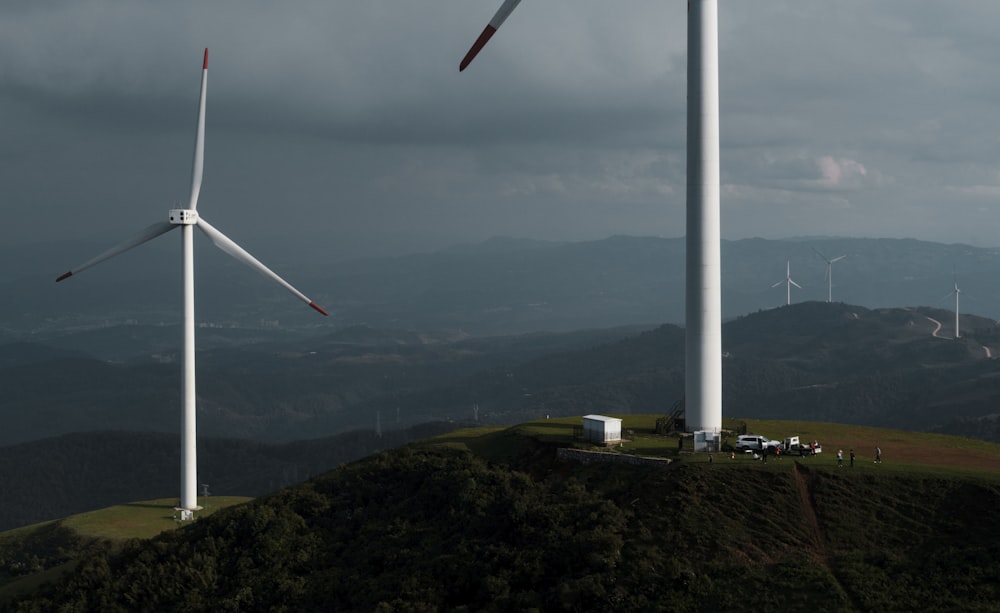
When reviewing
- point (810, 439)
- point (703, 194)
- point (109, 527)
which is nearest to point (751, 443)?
point (810, 439)

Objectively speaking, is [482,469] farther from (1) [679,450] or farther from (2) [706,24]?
(2) [706,24]

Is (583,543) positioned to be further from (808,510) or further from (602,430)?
→ (602,430)

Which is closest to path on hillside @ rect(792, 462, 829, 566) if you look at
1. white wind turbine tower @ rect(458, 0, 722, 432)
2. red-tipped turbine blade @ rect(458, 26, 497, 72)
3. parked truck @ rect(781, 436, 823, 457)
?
parked truck @ rect(781, 436, 823, 457)

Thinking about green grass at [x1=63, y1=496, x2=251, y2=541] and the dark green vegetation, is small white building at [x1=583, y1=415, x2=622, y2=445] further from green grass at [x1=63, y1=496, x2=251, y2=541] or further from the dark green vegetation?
green grass at [x1=63, y1=496, x2=251, y2=541]

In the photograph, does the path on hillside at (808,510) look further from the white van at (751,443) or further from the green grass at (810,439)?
the white van at (751,443)

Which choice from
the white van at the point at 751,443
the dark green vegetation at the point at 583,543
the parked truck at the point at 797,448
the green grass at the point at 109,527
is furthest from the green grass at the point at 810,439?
the green grass at the point at 109,527
